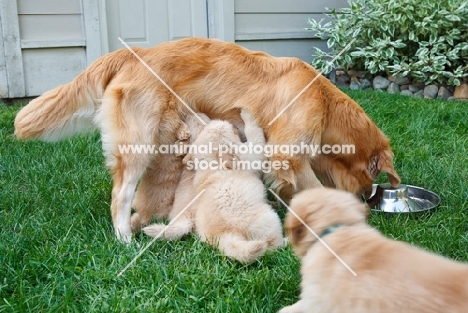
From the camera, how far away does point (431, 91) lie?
6.73 metres

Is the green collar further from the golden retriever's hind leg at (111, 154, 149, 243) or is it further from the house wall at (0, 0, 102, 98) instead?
the house wall at (0, 0, 102, 98)

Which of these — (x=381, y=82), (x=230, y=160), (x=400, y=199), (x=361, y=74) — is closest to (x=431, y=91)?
(x=381, y=82)

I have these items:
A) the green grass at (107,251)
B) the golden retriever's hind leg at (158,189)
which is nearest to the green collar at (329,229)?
the green grass at (107,251)

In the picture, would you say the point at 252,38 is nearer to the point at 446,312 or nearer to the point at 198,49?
the point at 198,49

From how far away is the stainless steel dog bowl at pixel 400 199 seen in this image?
10.2 feet

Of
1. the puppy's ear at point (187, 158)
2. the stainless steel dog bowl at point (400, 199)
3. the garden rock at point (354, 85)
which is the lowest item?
the garden rock at point (354, 85)

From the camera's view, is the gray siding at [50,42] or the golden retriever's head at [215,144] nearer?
the golden retriever's head at [215,144]

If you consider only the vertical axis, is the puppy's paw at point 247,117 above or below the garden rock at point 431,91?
above

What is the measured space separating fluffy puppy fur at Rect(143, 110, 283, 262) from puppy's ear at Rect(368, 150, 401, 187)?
2.66 ft

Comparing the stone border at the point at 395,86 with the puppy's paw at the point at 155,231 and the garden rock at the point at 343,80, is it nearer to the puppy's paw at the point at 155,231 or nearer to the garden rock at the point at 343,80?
the garden rock at the point at 343,80

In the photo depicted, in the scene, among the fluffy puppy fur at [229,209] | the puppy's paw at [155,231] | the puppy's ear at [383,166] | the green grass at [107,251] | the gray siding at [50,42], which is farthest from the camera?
the gray siding at [50,42]

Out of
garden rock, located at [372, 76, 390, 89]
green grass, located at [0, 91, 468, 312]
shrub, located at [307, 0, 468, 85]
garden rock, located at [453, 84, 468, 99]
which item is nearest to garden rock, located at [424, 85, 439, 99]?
shrub, located at [307, 0, 468, 85]

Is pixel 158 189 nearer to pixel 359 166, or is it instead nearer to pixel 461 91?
pixel 359 166

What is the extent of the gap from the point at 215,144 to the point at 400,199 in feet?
4.42
